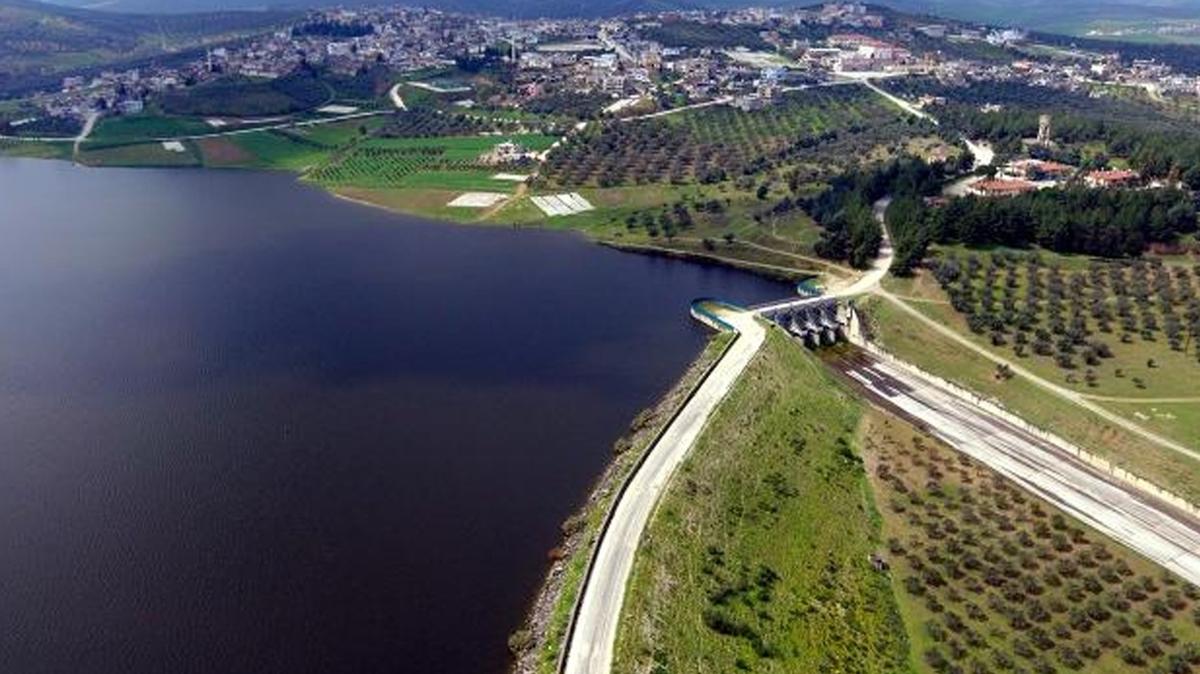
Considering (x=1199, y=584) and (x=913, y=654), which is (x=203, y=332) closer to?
(x=913, y=654)

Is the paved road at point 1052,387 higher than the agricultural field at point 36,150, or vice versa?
the agricultural field at point 36,150

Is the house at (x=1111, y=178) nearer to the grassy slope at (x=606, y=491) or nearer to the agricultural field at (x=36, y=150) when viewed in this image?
the grassy slope at (x=606, y=491)

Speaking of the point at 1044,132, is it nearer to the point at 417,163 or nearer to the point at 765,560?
the point at 417,163

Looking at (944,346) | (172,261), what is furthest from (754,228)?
(172,261)

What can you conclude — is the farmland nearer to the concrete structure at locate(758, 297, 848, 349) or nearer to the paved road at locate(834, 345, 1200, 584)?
the paved road at locate(834, 345, 1200, 584)

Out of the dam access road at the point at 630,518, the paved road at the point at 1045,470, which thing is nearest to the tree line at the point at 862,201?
the paved road at the point at 1045,470

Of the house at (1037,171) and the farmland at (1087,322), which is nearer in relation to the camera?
the farmland at (1087,322)
